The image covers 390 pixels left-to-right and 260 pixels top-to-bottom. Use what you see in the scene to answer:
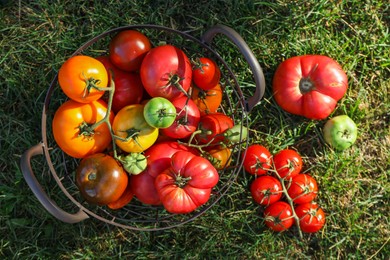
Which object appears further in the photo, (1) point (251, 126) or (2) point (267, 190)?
(1) point (251, 126)

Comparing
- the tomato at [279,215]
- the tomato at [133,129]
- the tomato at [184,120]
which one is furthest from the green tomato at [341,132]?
the tomato at [133,129]

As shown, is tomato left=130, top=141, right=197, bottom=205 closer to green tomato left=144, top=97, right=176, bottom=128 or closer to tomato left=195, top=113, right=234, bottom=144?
tomato left=195, top=113, right=234, bottom=144

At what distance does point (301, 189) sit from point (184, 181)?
81cm

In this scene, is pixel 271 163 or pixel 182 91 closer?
pixel 182 91

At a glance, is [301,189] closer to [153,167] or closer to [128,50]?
[153,167]

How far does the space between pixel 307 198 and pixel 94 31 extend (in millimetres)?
1740

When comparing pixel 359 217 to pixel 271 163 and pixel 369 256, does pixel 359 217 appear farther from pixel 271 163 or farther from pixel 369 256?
pixel 271 163

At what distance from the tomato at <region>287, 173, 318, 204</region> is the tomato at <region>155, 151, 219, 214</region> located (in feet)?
2.01

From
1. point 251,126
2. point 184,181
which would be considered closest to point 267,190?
point 251,126

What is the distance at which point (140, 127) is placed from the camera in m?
2.18

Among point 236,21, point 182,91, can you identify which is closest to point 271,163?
point 182,91

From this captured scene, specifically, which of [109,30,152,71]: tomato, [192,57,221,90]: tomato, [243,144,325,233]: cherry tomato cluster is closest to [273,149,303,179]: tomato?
[243,144,325,233]: cherry tomato cluster

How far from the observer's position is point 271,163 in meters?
2.61

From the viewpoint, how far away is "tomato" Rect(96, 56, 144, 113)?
92.2 inches
